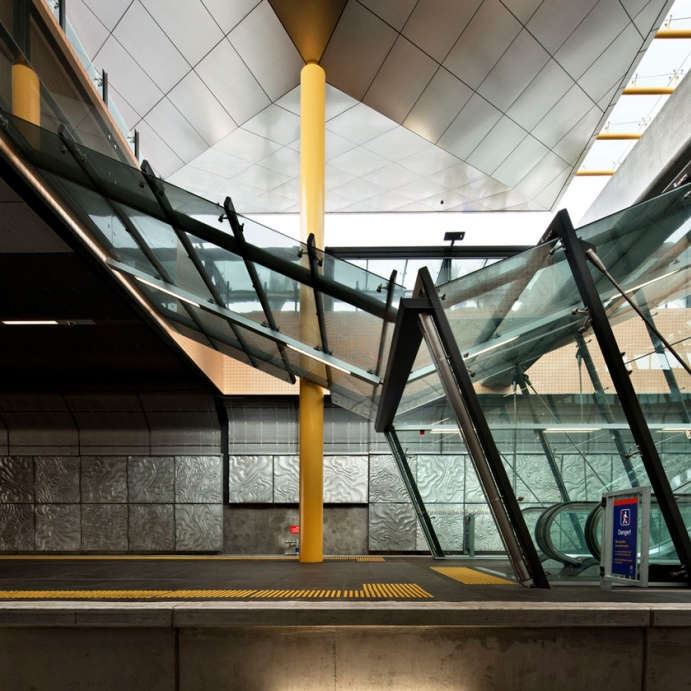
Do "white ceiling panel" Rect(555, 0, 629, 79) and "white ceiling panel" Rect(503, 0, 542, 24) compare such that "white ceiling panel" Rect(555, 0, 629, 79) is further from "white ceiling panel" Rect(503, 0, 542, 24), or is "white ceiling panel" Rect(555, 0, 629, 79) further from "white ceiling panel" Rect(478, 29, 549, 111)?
"white ceiling panel" Rect(503, 0, 542, 24)

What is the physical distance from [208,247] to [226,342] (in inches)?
168

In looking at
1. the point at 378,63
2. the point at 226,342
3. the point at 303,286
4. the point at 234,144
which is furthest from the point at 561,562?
the point at 234,144

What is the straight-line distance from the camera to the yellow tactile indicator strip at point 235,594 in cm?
480

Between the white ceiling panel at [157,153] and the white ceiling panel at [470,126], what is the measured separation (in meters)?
6.61

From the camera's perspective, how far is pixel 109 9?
446 inches

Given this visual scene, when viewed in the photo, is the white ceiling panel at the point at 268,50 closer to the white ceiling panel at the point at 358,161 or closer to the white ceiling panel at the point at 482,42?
the white ceiling panel at the point at 358,161

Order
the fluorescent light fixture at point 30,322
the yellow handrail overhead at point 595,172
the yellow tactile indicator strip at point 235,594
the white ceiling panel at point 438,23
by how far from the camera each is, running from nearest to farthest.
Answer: the yellow tactile indicator strip at point 235,594 < the white ceiling panel at point 438,23 < the fluorescent light fixture at point 30,322 < the yellow handrail overhead at point 595,172

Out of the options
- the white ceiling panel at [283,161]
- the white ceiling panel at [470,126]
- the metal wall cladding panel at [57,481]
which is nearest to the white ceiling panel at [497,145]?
the white ceiling panel at [470,126]

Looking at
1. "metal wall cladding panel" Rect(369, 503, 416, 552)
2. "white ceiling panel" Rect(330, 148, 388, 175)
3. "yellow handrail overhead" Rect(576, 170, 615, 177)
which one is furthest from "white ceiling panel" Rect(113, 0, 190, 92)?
"metal wall cladding panel" Rect(369, 503, 416, 552)

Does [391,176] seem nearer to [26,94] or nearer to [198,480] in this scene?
[198,480]

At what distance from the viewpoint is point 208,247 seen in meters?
8.73

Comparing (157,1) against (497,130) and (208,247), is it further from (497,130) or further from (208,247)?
(497,130)

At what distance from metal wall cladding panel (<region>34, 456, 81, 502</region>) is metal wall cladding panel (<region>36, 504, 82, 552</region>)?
0.41m

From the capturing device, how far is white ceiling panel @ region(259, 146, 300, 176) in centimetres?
1609
